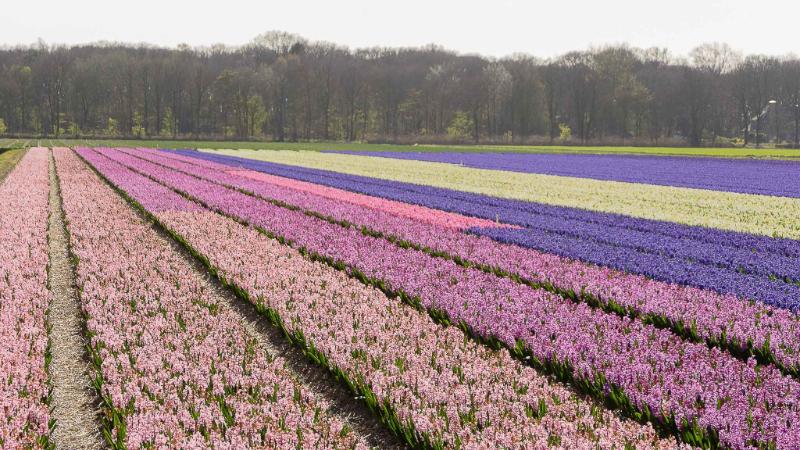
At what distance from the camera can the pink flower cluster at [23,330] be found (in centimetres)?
575

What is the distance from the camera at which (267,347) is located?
8219mm

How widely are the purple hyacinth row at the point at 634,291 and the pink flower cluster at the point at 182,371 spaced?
4.58 meters

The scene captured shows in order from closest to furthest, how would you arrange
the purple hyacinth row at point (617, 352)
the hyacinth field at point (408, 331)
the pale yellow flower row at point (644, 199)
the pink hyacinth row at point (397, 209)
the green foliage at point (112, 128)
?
the purple hyacinth row at point (617, 352) → the hyacinth field at point (408, 331) → the pink hyacinth row at point (397, 209) → the pale yellow flower row at point (644, 199) → the green foliage at point (112, 128)

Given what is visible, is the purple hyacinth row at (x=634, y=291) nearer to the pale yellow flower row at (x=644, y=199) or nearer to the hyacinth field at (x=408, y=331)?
the hyacinth field at (x=408, y=331)

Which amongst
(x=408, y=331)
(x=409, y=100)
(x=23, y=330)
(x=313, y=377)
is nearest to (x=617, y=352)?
(x=408, y=331)

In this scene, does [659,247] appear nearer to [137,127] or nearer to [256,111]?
[256,111]

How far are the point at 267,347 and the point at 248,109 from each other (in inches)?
4682

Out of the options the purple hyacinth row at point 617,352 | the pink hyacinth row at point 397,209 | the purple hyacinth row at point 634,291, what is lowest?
the purple hyacinth row at point 617,352

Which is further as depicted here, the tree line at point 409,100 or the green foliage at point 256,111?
the green foliage at point 256,111

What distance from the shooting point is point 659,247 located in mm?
13852

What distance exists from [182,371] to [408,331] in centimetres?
260

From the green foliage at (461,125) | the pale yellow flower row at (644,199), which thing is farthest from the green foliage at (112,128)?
the pale yellow flower row at (644,199)

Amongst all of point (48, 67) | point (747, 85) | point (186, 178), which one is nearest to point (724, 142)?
point (747, 85)

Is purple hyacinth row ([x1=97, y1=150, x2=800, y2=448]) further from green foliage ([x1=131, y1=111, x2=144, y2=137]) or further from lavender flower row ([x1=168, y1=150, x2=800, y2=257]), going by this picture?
green foliage ([x1=131, y1=111, x2=144, y2=137])
